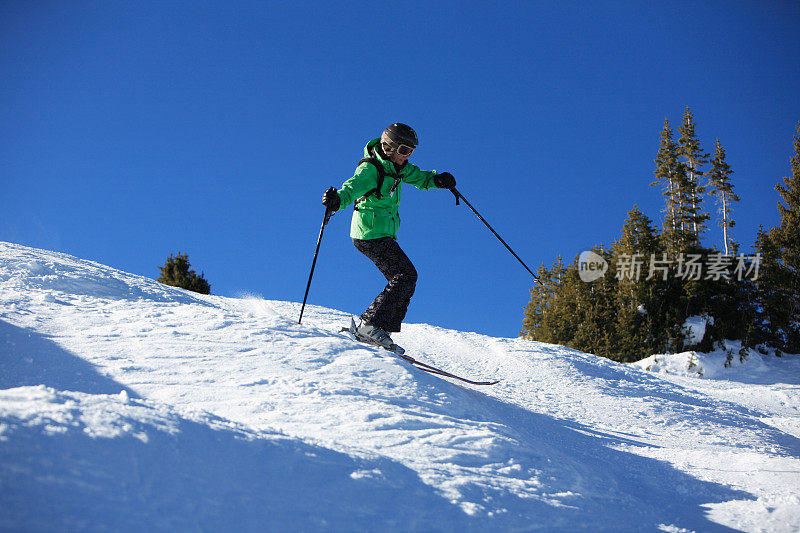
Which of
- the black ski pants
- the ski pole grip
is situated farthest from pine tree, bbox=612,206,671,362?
the black ski pants

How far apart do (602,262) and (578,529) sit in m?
21.2

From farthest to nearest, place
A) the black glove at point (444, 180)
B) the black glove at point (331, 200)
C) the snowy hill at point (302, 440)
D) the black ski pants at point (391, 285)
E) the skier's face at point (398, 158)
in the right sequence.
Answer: the black glove at point (444, 180)
the skier's face at point (398, 158)
the black ski pants at point (391, 285)
the black glove at point (331, 200)
the snowy hill at point (302, 440)

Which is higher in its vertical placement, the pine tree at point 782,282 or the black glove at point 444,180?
the pine tree at point 782,282

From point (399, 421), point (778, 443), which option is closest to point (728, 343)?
point (778, 443)

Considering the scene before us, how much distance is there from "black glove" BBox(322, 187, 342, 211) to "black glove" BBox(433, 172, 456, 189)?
4.42 ft

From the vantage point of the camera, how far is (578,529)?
2008 millimetres

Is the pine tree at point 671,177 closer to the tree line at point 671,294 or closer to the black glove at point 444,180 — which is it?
the tree line at point 671,294

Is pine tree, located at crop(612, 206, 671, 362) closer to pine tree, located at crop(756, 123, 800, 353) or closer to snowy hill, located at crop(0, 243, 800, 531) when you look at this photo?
pine tree, located at crop(756, 123, 800, 353)

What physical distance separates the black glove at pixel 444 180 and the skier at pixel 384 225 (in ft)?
1.68

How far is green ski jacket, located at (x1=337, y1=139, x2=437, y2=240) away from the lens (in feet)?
16.1

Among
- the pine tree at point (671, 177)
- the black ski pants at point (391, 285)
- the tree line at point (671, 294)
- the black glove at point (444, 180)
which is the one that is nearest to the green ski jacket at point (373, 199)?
the black ski pants at point (391, 285)

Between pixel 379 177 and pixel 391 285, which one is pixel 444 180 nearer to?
pixel 379 177

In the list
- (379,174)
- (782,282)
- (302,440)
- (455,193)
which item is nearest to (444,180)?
(455,193)

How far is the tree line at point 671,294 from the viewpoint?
18516mm
